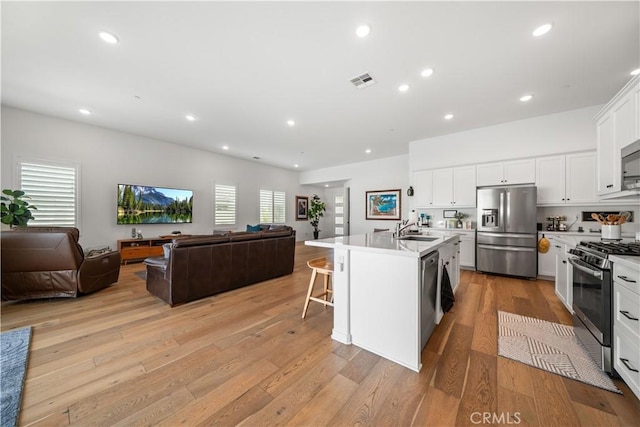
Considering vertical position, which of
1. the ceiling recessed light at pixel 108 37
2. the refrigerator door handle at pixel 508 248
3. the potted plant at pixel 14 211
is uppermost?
the ceiling recessed light at pixel 108 37

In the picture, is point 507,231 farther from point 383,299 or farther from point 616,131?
point 383,299

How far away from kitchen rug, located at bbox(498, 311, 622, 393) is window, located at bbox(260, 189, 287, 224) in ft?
22.9

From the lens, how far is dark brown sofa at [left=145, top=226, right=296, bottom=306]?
112 inches

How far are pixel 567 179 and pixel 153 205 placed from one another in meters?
8.49

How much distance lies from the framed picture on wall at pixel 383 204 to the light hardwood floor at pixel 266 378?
463 cm

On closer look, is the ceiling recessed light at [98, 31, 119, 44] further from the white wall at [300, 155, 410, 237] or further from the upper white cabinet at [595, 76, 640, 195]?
the white wall at [300, 155, 410, 237]

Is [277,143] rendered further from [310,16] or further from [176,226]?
[310,16]

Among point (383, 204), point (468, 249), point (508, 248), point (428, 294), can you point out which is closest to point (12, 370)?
point (428, 294)

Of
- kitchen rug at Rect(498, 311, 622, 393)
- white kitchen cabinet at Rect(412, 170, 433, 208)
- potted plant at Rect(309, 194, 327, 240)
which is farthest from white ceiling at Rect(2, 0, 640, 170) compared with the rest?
potted plant at Rect(309, 194, 327, 240)

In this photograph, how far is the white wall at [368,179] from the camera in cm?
698

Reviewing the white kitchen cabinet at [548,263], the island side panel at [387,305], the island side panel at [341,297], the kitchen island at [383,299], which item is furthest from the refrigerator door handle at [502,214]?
the island side panel at [341,297]

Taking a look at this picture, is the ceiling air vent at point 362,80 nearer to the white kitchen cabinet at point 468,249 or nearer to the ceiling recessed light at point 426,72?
the ceiling recessed light at point 426,72

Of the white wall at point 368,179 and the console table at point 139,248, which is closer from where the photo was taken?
the console table at point 139,248

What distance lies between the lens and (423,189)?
5375 mm
